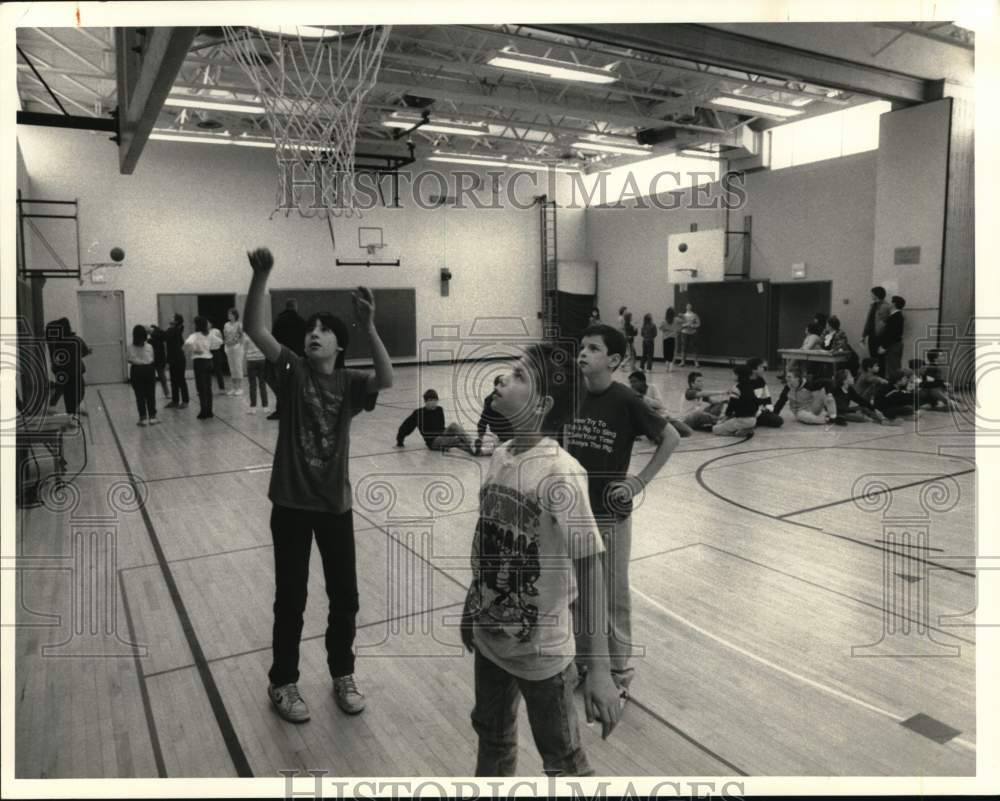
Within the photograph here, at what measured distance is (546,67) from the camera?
12438 mm

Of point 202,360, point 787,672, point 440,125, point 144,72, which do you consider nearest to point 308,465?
point 787,672

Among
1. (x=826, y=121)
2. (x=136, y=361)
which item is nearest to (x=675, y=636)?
(x=136, y=361)

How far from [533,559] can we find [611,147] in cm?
1726

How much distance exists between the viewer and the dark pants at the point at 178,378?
39.2ft

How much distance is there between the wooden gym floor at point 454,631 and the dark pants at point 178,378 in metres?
4.54

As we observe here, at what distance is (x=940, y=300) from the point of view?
1261 centimetres

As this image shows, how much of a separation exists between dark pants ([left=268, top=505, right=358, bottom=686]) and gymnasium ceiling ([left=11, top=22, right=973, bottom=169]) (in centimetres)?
776

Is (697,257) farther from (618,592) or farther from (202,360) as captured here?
(618,592)

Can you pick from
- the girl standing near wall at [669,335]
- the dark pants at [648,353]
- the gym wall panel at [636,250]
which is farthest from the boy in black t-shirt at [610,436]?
the gym wall panel at [636,250]

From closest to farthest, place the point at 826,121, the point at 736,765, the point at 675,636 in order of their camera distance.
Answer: the point at 736,765
the point at 675,636
the point at 826,121

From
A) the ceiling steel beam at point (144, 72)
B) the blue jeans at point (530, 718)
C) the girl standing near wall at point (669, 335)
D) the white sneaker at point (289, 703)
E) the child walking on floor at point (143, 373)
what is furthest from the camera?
the girl standing near wall at point (669, 335)

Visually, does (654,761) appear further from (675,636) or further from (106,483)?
(106,483)

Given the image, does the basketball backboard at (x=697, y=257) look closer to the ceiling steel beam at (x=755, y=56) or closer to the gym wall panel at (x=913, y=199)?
the gym wall panel at (x=913, y=199)

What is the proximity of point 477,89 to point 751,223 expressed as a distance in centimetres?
779
